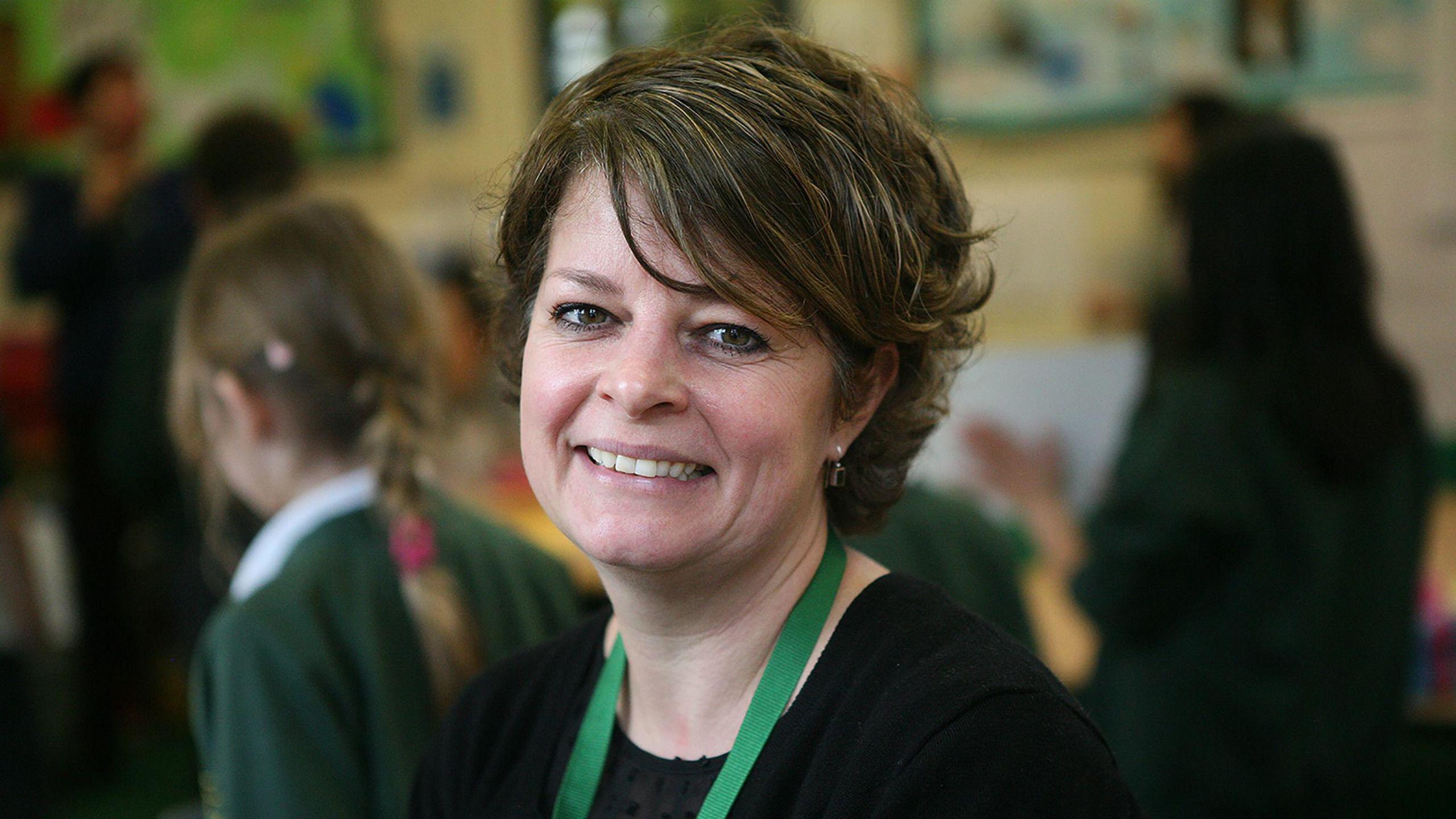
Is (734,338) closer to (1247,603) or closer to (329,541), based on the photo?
(329,541)

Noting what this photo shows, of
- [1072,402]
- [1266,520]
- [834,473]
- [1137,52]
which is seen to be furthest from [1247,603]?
[1137,52]

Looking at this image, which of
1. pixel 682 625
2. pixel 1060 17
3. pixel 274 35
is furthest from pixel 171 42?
pixel 682 625

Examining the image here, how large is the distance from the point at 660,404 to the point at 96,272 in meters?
3.44

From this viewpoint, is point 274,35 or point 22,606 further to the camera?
point 274,35

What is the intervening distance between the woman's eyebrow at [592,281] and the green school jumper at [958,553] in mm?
1068

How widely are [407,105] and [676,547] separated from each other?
181 inches

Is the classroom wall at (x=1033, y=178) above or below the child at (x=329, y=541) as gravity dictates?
below

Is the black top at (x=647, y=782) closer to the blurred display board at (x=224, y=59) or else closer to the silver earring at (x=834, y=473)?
the silver earring at (x=834, y=473)

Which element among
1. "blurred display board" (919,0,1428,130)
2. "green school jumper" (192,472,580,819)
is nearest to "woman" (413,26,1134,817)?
"green school jumper" (192,472,580,819)

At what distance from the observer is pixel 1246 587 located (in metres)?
2.17

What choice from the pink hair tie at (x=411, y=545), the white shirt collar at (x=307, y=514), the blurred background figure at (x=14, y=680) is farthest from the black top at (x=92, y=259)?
the pink hair tie at (x=411, y=545)

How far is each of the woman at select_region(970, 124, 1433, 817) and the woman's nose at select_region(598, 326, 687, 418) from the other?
142 cm

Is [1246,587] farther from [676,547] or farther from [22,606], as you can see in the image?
[22,606]

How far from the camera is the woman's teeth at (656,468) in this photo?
979mm
